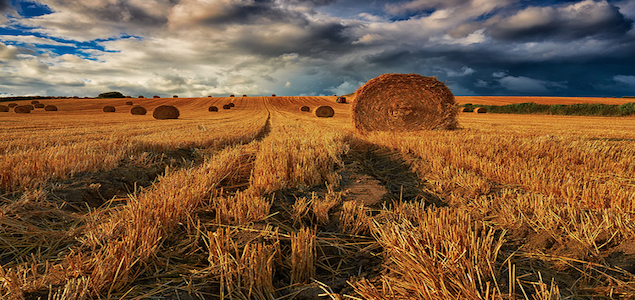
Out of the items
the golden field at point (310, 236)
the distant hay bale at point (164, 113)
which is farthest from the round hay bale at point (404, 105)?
the distant hay bale at point (164, 113)

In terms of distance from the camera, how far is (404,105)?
996 centimetres

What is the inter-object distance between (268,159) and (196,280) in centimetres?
243

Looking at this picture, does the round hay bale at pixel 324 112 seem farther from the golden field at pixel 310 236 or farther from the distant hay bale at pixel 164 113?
the golden field at pixel 310 236

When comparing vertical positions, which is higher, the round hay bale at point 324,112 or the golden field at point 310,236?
the round hay bale at point 324,112

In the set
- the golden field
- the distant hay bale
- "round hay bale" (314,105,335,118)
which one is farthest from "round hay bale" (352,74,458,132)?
the distant hay bale

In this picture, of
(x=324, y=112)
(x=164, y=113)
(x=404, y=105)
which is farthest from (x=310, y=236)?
(x=324, y=112)

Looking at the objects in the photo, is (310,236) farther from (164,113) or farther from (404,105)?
(164,113)

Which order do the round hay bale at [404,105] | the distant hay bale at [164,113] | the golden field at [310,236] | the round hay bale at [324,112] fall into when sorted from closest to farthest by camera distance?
1. the golden field at [310,236]
2. the round hay bale at [404,105]
3. the distant hay bale at [164,113]
4. the round hay bale at [324,112]

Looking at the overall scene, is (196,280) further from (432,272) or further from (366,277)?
(432,272)

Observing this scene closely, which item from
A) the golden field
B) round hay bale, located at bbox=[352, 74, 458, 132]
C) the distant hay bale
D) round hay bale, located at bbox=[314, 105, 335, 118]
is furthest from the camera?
round hay bale, located at bbox=[314, 105, 335, 118]

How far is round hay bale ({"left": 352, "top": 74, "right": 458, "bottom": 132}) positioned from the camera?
9633 millimetres

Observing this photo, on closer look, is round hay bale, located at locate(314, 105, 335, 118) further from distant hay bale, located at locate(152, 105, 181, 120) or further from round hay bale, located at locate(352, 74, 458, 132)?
round hay bale, located at locate(352, 74, 458, 132)

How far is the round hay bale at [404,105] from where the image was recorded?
379 inches

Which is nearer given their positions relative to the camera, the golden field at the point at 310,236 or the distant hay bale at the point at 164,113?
the golden field at the point at 310,236
